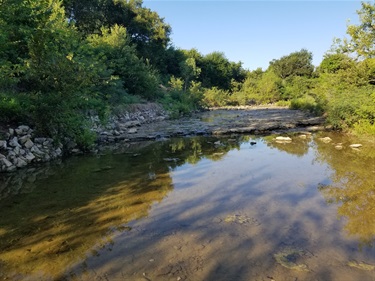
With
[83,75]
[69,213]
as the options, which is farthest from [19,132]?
[69,213]

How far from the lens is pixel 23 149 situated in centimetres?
1005

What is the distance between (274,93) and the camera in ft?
170

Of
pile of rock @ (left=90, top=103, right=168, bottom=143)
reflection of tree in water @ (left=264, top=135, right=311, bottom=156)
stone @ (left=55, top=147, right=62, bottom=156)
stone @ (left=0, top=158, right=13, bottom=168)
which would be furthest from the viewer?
pile of rock @ (left=90, top=103, right=168, bottom=143)

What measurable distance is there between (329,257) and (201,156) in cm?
748

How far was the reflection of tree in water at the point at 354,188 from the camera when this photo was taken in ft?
16.3

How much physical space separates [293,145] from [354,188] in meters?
6.45

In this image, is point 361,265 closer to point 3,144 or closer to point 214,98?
point 3,144

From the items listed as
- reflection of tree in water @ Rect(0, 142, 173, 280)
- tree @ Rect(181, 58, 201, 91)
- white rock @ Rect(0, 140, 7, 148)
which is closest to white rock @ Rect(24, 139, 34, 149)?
white rock @ Rect(0, 140, 7, 148)

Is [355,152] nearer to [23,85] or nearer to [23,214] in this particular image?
[23,214]

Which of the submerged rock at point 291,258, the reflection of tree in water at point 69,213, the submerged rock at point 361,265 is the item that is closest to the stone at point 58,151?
the reflection of tree in water at point 69,213

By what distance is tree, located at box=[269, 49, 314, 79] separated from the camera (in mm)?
62906

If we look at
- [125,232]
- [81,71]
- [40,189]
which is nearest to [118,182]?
[40,189]

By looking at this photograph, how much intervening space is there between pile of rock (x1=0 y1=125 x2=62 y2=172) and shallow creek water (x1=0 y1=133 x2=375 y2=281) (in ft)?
2.14

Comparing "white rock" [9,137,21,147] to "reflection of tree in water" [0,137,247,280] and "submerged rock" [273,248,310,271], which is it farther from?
"submerged rock" [273,248,310,271]
